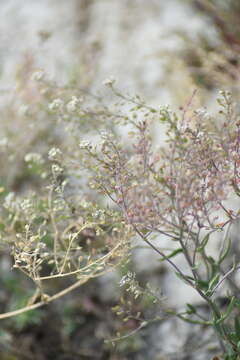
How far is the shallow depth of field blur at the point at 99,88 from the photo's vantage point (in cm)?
147

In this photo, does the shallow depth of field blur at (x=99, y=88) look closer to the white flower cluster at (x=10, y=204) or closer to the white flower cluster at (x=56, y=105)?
the white flower cluster at (x=56, y=105)

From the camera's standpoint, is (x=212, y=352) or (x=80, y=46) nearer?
(x=212, y=352)

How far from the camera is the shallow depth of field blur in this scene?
1.47 metres

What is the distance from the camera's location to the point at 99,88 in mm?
1967

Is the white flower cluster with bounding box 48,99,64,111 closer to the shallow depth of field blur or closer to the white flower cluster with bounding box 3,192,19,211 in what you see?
the shallow depth of field blur

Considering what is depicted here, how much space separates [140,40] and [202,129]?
1.40m

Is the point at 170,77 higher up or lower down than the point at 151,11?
lower down

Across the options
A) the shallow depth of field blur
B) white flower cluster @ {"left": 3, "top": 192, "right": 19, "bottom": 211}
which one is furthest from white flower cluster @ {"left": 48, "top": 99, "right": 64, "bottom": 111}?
white flower cluster @ {"left": 3, "top": 192, "right": 19, "bottom": 211}

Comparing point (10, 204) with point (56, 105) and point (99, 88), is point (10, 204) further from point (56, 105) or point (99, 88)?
point (99, 88)

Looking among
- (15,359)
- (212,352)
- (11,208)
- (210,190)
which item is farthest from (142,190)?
(15,359)

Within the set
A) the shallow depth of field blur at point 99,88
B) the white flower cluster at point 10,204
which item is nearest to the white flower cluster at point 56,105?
the shallow depth of field blur at point 99,88

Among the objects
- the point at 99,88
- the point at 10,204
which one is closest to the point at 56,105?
the point at 10,204

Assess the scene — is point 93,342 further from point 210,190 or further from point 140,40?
point 140,40

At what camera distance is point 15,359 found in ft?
4.63
